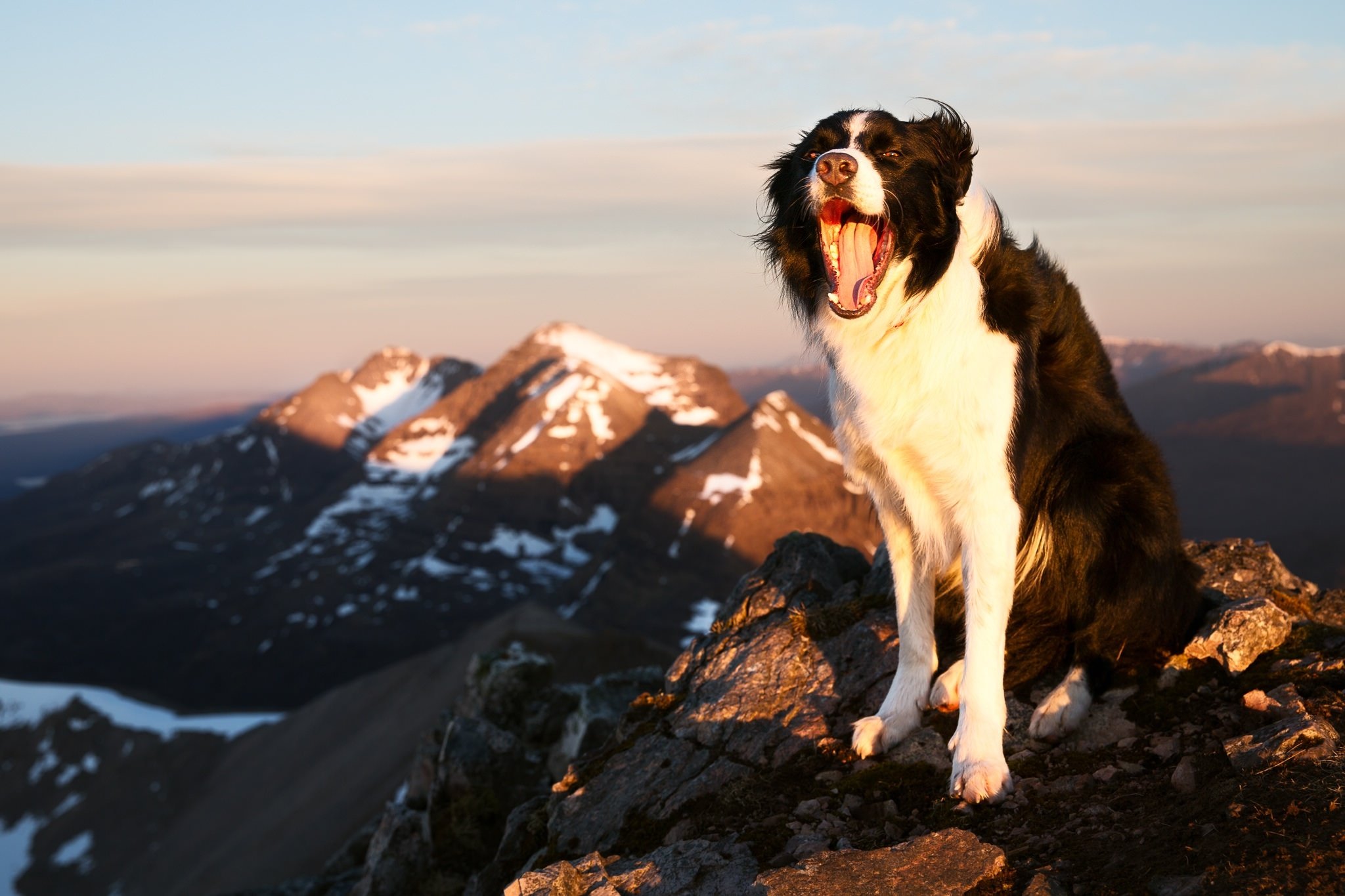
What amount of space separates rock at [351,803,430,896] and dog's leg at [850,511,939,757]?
26.6 feet

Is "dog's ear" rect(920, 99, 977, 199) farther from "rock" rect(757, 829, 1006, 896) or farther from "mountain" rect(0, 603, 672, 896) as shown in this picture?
"mountain" rect(0, 603, 672, 896)

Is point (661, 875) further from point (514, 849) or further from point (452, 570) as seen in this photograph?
point (452, 570)

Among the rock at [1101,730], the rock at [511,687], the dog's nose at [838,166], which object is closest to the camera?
the dog's nose at [838,166]

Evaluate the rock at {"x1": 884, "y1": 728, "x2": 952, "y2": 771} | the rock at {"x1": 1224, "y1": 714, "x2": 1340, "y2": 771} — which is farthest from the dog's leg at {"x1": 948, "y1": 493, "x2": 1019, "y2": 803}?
the rock at {"x1": 1224, "y1": 714, "x2": 1340, "y2": 771}

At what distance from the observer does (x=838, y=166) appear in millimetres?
4828

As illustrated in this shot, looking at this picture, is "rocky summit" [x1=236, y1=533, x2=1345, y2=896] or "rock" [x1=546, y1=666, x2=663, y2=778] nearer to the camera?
"rocky summit" [x1=236, y1=533, x2=1345, y2=896]

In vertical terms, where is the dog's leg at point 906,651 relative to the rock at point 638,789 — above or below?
above

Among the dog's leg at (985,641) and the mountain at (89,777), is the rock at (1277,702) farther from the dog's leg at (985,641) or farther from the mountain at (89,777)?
the mountain at (89,777)

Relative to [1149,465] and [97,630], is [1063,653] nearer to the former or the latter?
[1149,465]

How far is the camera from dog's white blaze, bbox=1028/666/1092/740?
5.81 metres

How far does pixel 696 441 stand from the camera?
19475 centimetres

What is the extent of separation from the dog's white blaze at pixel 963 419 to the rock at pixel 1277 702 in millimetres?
1362

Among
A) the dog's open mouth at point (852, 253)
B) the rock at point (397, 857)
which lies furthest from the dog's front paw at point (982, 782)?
the rock at point (397, 857)

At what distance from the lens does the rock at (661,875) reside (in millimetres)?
5188
